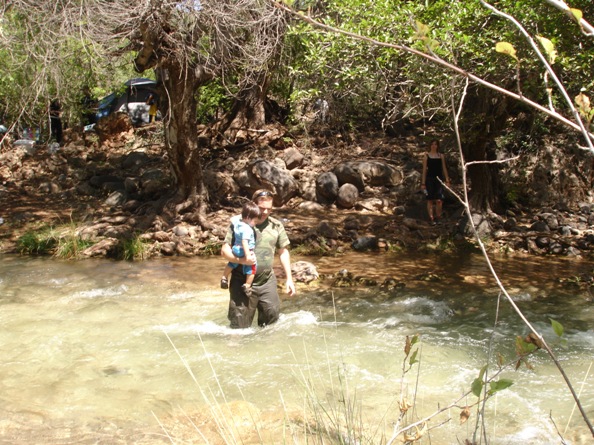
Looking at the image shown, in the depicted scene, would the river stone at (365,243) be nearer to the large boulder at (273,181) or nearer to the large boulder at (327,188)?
the large boulder at (327,188)

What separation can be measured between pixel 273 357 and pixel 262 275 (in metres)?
0.83

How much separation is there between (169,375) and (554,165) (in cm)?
1043

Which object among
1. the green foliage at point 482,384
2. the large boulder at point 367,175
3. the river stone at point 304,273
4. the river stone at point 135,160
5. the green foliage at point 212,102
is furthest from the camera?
the green foliage at point 212,102

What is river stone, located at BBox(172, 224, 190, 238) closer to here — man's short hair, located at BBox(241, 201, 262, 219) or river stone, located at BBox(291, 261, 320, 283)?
river stone, located at BBox(291, 261, 320, 283)

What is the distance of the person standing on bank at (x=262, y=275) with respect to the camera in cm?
598

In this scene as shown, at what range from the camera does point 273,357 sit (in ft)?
19.2

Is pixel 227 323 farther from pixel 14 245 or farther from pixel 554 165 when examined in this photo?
pixel 554 165

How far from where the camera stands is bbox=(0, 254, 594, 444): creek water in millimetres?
4414

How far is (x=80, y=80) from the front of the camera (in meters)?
12.7

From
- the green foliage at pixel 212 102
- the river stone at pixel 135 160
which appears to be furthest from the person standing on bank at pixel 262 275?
the river stone at pixel 135 160

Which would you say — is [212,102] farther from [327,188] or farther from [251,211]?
[251,211]

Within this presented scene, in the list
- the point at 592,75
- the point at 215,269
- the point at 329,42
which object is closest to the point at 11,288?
the point at 215,269

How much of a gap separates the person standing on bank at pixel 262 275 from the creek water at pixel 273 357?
23 centimetres

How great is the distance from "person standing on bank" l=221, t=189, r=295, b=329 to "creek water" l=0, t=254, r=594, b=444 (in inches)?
8.9
